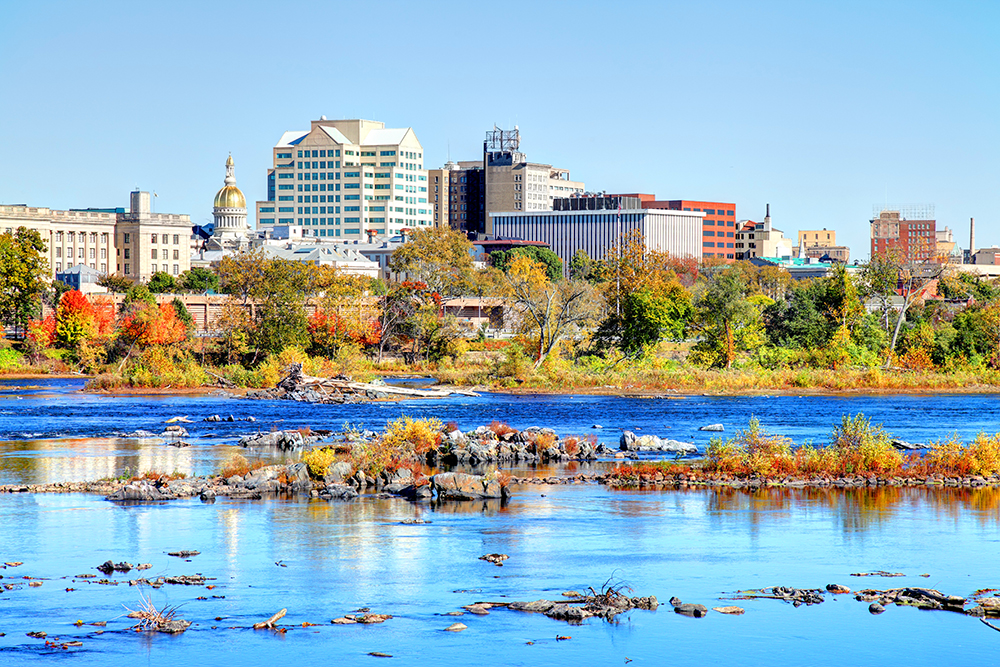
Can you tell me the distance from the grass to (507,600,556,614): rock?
17.6 m

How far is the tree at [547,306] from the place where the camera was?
104 m

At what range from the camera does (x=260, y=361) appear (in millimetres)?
105438

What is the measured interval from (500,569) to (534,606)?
12.4ft

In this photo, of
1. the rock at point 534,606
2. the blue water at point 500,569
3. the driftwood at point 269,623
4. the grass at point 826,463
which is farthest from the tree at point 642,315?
the driftwood at point 269,623

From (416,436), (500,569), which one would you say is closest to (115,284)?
(416,436)

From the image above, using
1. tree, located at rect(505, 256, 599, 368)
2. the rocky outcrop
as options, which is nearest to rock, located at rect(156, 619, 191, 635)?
the rocky outcrop

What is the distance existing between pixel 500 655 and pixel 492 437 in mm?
28534

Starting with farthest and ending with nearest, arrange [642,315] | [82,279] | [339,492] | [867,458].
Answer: [82,279] → [642,315] → [867,458] → [339,492]

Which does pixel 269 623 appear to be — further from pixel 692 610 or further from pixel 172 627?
pixel 692 610

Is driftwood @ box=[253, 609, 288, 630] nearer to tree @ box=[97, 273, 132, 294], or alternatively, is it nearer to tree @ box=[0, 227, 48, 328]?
tree @ box=[0, 227, 48, 328]

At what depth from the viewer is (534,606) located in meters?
26.1

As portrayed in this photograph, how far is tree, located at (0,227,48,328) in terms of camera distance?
127 meters

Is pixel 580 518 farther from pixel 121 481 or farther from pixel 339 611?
pixel 121 481

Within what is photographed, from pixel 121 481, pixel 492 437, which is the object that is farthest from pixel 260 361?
pixel 121 481
